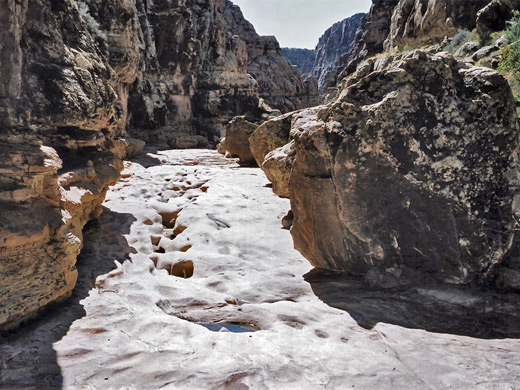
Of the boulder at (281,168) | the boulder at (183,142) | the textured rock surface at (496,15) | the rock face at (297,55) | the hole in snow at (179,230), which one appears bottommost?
the hole in snow at (179,230)

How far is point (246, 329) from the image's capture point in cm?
243

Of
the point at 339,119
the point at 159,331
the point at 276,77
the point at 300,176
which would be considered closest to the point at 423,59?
the point at 339,119

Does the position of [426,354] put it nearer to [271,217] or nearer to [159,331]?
[159,331]

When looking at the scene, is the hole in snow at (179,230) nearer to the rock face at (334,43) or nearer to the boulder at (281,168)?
the boulder at (281,168)

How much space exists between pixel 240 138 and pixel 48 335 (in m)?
8.14

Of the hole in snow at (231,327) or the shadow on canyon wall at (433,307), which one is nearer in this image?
the shadow on canyon wall at (433,307)

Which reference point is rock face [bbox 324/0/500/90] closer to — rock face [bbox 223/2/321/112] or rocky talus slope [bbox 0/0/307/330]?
rock face [bbox 223/2/321/112]

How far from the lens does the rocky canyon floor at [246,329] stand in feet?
6.07

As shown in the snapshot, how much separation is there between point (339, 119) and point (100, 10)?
10502mm

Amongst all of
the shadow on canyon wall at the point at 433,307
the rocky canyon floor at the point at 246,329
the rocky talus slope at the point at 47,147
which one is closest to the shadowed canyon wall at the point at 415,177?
the shadow on canyon wall at the point at 433,307

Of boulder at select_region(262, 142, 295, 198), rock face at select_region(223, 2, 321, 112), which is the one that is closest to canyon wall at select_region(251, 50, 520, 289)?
boulder at select_region(262, 142, 295, 198)

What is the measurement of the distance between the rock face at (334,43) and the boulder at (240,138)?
75224mm

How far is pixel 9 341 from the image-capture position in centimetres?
211

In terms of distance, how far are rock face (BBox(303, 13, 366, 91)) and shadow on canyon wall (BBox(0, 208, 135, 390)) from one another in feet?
270
